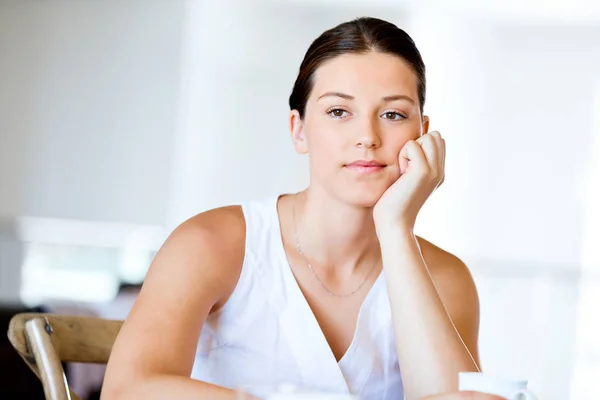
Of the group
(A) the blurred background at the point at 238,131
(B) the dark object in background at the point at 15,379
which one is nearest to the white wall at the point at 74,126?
(A) the blurred background at the point at 238,131

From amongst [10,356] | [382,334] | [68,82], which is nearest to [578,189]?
[68,82]

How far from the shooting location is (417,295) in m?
1.41

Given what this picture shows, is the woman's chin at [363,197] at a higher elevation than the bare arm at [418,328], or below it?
higher

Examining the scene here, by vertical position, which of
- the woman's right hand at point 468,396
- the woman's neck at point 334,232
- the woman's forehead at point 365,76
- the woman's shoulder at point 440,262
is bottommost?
the woman's right hand at point 468,396

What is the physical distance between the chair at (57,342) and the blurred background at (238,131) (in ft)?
15.3

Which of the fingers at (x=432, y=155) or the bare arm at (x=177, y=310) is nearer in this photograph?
the bare arm at (x=177, y=310)

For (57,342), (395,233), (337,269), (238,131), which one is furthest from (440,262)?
(238,131)

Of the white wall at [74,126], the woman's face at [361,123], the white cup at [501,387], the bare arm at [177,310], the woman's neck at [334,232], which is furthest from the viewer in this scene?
the white wall at [74,126]

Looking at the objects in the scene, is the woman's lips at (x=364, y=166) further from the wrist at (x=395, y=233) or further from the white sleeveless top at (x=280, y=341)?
the white sleeveless top at (x=280, y=341)

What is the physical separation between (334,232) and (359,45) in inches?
14.1

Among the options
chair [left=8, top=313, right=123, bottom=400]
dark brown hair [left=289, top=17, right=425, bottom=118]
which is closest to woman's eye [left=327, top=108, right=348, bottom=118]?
dark brown hair [left=289, top=17, right=425, bottom=118]

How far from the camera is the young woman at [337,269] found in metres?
1.41

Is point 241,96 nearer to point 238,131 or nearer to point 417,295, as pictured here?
point 238,131

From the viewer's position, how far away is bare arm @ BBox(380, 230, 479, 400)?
136cm
